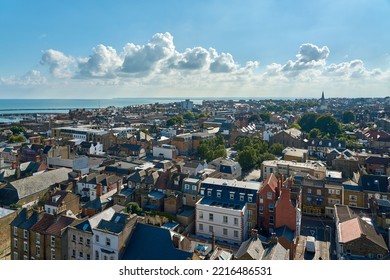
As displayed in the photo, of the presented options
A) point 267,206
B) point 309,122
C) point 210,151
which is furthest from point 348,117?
point 267,206

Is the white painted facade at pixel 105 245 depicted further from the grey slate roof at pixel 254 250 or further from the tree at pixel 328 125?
the tree at pixel 328 125

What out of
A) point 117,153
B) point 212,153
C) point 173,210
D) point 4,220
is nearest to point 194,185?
point 173,210

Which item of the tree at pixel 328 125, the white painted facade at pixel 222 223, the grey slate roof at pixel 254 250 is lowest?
the white painted facade at pixel 222 223

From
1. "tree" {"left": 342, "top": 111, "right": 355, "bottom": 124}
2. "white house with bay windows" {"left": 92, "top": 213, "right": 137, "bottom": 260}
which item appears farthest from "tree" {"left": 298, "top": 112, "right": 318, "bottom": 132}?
"white house with bay windows" {"left": 92, "top": 213, "right": 137, "bottom": 260}

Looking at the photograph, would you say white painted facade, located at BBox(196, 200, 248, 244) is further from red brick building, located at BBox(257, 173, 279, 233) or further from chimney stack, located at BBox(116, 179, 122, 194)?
chimney stack, located at BBox(116, 179, 122, 194)

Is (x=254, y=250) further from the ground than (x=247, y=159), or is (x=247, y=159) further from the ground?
(x=247, y=159)

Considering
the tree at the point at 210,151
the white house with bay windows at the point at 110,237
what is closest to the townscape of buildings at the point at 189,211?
the white house with bay windows at the point at 110,237

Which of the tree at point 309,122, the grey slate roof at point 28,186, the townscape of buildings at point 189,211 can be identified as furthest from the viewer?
the tree at point 309,122

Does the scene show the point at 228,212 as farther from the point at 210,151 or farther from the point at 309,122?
the point at 309,122
